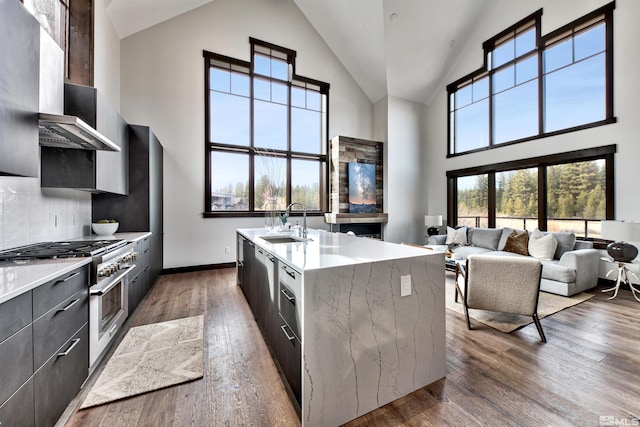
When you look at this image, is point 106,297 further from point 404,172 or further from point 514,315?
point 404,172

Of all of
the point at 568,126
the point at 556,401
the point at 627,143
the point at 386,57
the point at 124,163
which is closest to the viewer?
the point at 556,401

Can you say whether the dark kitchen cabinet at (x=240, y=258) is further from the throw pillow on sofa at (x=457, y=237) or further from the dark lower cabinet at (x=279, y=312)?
the throw pillow on sofa at (x=457, y=237)

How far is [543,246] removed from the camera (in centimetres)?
419

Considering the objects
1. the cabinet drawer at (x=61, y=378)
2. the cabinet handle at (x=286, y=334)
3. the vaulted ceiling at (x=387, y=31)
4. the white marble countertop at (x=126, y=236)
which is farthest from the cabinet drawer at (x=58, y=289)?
the vaulted ceiling at (x=387, y=31)

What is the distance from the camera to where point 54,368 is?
1365 mm

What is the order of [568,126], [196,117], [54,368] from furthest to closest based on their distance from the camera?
[196,117] → [568,126] → [54,368]

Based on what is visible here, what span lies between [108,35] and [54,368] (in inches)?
182

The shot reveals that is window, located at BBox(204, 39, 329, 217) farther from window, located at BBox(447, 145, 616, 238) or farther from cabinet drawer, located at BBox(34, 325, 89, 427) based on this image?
window, located at BBox(447, 145, 616, 238)

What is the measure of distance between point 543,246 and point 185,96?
6729mm

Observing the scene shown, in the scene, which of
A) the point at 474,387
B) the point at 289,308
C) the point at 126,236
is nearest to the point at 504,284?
the point at 474,387

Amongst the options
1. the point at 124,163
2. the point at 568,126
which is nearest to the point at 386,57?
the point at 568,126

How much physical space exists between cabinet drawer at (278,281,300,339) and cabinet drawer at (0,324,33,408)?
46.7 inches

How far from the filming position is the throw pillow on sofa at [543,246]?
13.5 ft

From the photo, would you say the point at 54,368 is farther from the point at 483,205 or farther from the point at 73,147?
the point at 483,205
